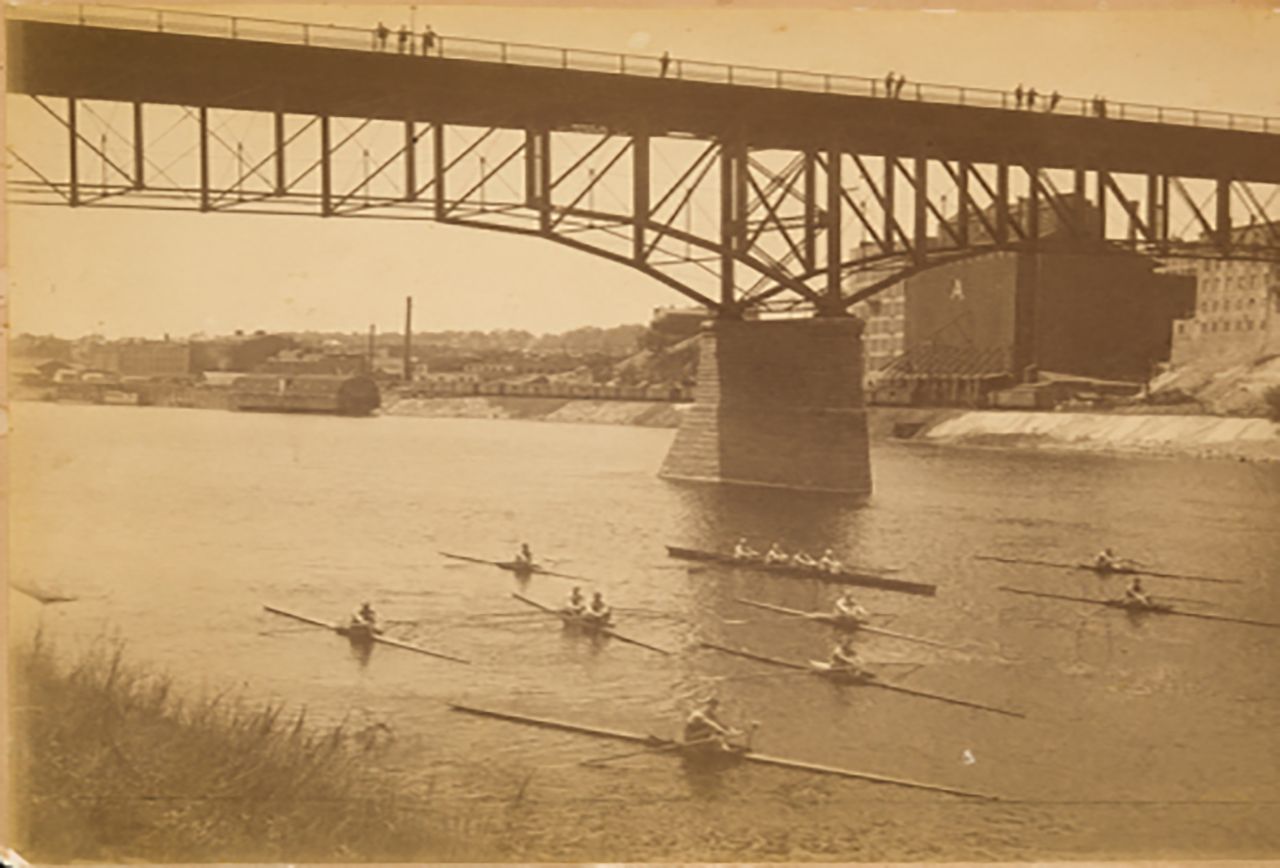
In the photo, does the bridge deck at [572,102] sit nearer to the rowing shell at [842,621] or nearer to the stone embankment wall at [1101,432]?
the stone embankment wall at [1101,432]

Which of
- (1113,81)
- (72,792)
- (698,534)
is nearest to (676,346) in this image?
(698,534)

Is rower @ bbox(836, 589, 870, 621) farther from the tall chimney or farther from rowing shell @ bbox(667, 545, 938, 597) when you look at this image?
the tall chimney

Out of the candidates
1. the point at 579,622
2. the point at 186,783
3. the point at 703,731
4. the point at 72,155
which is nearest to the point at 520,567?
the point at 579,622

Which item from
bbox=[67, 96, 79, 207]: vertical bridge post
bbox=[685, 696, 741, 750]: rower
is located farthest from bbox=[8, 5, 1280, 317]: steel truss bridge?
bbox=[685, 696, 741, 750]: rower

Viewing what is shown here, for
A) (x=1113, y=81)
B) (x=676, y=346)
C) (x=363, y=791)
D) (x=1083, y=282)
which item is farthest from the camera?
(x=1083, y=282)

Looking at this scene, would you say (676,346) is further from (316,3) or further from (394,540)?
(316,3)

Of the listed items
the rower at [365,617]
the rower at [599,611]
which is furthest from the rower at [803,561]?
the rower at [365,617]
